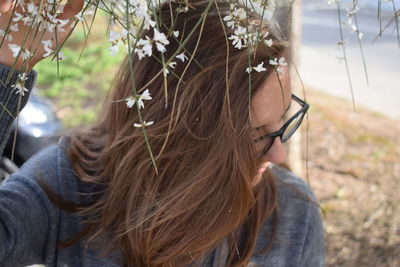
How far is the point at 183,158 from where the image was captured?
1.29 m

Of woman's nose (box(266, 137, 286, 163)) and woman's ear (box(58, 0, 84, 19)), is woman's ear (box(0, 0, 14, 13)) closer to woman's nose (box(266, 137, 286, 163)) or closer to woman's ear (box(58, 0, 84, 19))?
woman's ear (box(58, 0, 84, 19))

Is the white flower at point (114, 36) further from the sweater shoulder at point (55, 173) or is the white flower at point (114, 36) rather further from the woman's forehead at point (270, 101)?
the sweater shoulder at point (55, 173)

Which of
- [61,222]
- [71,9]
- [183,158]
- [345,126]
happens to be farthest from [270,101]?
[345,126]

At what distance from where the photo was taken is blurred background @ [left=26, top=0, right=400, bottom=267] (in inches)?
126

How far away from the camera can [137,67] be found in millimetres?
1290

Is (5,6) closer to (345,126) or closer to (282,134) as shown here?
(282,134)

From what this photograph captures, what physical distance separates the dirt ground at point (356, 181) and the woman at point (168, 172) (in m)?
1.02

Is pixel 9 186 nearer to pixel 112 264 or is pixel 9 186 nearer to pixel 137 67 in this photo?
pixel 112 264

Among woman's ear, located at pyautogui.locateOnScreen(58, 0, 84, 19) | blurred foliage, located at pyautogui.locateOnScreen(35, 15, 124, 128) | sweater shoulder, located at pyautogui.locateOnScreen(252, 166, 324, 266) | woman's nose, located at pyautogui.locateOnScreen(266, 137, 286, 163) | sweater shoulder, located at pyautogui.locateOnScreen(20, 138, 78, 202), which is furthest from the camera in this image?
blurred foliage, located at pyautogui.locateOnScreen(35, 15, 124, 128)

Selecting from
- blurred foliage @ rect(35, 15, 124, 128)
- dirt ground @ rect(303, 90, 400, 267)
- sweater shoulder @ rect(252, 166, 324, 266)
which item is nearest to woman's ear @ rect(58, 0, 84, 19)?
sweater shoulder @ rect(252, 166, 324, 266)

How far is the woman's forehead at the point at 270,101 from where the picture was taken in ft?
4.05

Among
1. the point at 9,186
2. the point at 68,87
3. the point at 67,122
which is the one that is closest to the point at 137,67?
the point at 9,186

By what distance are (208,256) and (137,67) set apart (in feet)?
1.73

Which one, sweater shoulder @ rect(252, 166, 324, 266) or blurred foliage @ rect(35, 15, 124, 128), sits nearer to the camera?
sweater shoulder @ rect(252, 166, 324, 266)
